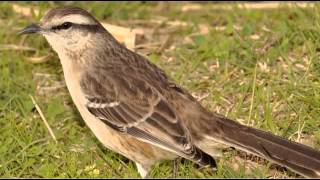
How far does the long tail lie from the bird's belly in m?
0.53

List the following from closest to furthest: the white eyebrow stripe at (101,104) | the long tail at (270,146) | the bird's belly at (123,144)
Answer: the long tail at (270,146)
the bird's belly at (123,144)
the white eyebrow stripe at (101,104)

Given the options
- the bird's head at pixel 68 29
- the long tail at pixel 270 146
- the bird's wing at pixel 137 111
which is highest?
the bird's head at pixel 68 29

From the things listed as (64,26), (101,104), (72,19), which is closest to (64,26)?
Result: (64,26)

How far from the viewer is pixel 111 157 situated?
327 inches

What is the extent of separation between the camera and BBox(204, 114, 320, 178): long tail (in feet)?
24.1

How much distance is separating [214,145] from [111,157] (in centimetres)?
110

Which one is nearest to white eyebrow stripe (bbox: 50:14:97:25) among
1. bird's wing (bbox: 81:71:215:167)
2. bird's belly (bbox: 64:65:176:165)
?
bird's wing (bbox: 81:71:215:167)

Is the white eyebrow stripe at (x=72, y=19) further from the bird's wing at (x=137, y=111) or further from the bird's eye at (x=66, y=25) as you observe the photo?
the bird's wing at (x=137, y=111)

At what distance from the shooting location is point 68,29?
8156 millimetres

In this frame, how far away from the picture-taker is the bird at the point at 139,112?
745 cm

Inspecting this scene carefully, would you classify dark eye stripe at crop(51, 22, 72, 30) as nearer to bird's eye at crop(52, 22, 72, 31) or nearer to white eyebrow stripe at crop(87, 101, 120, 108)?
bird's eye at crop(52, 22, 72, 31)

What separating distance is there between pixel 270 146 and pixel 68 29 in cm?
222

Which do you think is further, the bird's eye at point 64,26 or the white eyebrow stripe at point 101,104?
the bird's eye at point 64,26

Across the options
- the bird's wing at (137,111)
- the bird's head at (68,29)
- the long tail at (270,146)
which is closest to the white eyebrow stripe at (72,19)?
the bird's head at (68,29)
